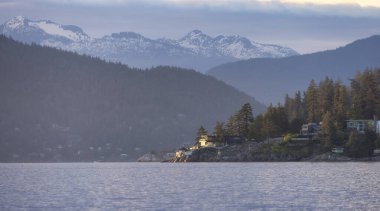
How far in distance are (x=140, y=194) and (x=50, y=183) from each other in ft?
108

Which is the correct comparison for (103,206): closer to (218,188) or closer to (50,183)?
(218,188)

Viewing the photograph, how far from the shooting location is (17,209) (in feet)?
308

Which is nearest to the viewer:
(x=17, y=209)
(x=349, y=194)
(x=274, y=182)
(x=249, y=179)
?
(x=17, y=209)

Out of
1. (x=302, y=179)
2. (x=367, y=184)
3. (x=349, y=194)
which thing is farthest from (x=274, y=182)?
(x=349, y=194)

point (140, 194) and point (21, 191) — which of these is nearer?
point (140, 194)

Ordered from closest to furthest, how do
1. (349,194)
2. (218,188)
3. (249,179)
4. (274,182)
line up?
(349,194) < (218,188) < (274,182) < (249,179)

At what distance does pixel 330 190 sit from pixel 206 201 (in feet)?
60.9

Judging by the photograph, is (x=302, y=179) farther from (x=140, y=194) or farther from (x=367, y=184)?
(x=140, y=194)

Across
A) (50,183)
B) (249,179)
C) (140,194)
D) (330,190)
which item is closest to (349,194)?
(330,190)

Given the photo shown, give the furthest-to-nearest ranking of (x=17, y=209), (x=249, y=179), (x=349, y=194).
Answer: (x=249, y=179)
(x=349, y=194)
(x=17, y=209)

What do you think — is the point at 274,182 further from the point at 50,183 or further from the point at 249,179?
the point at 50,183

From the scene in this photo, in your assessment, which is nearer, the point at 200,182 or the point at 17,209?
the point at 17,209

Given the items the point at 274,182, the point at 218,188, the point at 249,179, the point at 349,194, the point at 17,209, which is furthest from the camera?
the point at 249,179

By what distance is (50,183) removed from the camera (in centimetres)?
13988
